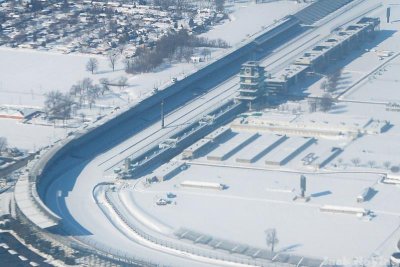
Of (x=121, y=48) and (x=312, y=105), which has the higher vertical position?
(x=121, y=48)

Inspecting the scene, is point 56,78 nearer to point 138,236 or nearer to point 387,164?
point 387,164

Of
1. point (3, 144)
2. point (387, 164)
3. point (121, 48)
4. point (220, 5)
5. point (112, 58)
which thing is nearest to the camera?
point (387, 164)

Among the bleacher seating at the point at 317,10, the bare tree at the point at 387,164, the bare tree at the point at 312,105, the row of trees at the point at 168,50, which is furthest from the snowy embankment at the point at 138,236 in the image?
the bleacher seating at the point at 317,10

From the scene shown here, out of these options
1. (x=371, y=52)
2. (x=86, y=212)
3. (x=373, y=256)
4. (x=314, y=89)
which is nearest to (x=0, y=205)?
(x=86, y=212)

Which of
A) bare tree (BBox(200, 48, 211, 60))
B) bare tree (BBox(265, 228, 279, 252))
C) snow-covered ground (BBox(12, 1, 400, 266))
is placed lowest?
snow-covered ground (BBox(12, 1, 400, 266))

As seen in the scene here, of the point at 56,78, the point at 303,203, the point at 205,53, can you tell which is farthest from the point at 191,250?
the point at 205,53

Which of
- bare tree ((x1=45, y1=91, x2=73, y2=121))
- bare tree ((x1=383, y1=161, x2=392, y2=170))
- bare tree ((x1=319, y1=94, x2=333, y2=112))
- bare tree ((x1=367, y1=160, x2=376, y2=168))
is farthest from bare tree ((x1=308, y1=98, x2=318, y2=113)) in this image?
bare tree ((x1=45, y1=91, x2=73, y2=121))

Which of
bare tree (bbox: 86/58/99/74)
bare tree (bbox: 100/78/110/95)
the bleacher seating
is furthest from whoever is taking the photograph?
the bleacher seating

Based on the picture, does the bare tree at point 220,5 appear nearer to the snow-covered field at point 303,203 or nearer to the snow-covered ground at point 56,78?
the snow-covered ground at point 56,78

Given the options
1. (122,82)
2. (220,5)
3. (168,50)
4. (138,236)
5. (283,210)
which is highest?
(220,5)

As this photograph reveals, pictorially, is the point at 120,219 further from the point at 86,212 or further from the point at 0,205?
the point at 0,205

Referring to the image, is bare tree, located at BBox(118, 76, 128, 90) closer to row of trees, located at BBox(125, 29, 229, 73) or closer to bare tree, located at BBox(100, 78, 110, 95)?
bare tree, located at BBox(100, 78, 110, 95)
